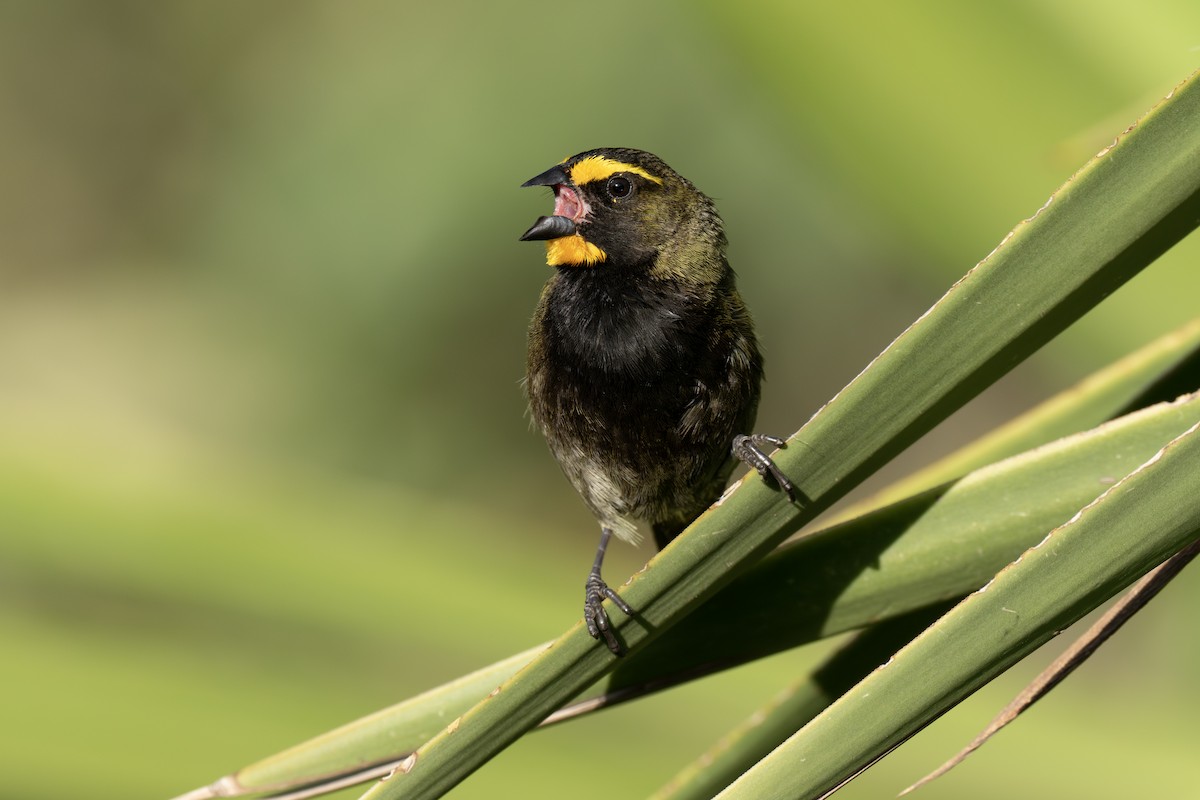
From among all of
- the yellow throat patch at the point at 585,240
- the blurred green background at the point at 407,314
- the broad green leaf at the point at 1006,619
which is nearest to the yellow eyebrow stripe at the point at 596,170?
the yellow throat patch at the point at 585,240

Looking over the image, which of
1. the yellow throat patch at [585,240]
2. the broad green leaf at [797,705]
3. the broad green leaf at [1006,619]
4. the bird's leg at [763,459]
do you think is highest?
the yellow throat patch at [585,240]

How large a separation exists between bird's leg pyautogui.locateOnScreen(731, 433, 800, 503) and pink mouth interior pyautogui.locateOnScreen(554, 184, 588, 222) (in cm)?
73

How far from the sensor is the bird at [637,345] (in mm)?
2660

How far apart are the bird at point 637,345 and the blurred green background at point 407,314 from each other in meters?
0.45

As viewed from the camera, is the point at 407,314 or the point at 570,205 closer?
the point at 570,205

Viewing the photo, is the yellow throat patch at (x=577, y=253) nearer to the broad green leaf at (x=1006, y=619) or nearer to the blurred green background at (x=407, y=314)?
the blurred green background at (x=407, y=314)

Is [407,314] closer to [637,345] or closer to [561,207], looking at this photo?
[561,207]

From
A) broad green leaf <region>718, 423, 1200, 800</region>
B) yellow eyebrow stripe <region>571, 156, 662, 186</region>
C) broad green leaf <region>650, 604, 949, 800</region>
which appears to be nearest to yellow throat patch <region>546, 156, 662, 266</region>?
yellow eyebrow stripe <region>571, 156, 662, 186</region>

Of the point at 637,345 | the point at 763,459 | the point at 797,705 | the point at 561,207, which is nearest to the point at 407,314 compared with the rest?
the point at 561,207

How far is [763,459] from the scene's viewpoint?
6.63 ft

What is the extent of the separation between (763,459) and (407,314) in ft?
15.2

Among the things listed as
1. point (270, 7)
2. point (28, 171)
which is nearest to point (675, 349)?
point (270, 7)

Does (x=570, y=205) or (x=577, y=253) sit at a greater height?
(x=570, y=205)

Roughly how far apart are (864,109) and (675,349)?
827 millimetres
